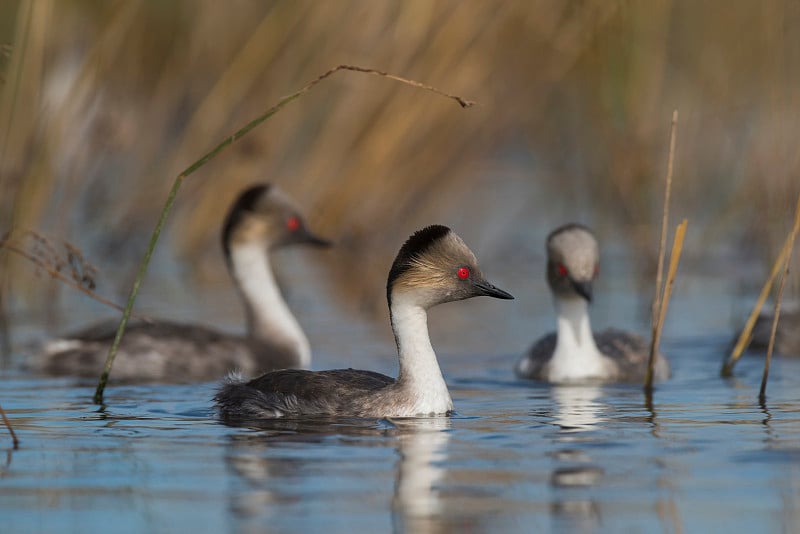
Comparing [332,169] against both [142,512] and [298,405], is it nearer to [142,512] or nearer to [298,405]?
[298,405]

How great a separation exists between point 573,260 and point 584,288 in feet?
0.81

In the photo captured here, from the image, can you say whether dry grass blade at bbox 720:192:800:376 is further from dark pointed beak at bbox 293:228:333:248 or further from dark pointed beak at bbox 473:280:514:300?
dark pointed beak at bbox 293:228:333:248

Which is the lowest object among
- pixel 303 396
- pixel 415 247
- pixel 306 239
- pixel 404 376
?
pixel 303 396

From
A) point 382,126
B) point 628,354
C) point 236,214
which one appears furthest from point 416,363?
point 382,126

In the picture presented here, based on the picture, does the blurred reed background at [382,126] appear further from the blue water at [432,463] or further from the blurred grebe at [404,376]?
the blurred grebe at [404,376]

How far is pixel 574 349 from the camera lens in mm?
11211

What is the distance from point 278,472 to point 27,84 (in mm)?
5848

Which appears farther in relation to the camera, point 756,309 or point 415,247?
point 756,309

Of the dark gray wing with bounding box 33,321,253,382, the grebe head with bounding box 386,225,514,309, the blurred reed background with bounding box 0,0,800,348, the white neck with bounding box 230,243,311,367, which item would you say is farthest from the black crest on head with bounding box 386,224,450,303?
the blurred reed background with bounding box 0,0,800,348

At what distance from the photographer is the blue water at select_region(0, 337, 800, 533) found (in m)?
5.88

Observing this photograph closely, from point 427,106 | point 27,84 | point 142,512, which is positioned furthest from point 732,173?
point 142,512

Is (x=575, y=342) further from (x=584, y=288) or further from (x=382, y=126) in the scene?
(x=382, y=126)

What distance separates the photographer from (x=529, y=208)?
21.0m

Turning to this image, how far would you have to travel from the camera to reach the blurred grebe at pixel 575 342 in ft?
36.4
